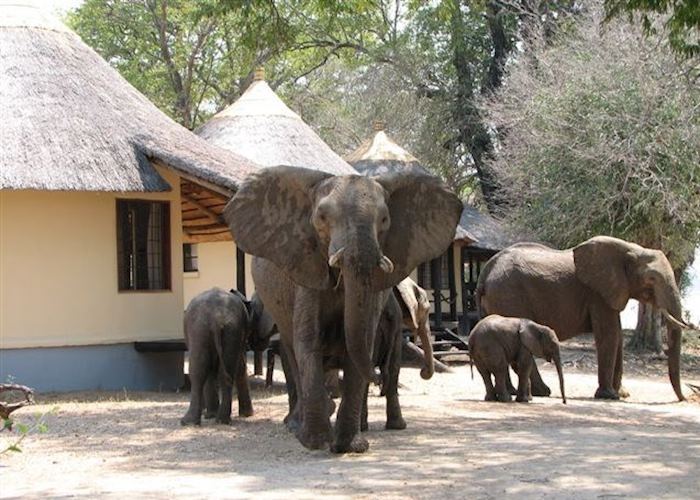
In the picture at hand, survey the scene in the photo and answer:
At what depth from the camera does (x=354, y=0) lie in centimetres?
1739

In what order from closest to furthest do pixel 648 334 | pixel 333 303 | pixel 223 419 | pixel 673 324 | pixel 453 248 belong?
1. pixel 333 303
2. pixel 223 419
3. pixel 673 324
4. pixel 648 334
5. pixel 453 248

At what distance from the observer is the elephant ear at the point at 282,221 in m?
9.95

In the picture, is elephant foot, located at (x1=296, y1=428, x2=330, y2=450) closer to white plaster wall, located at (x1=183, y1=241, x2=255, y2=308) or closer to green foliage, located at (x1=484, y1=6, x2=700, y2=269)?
green foliage, located at (x1=484, y1=6, x2=700, y2=269)

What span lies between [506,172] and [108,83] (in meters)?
11.5

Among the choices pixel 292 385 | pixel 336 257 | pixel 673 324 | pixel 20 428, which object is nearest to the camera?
pixel 20 428

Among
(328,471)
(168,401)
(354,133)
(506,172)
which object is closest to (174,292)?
(168,401)

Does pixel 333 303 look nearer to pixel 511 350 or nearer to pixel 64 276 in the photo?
pixel 511 350

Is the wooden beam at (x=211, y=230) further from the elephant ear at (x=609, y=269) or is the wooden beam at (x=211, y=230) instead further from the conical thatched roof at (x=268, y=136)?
the elephant ear at (x=609, y=269)

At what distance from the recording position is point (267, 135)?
2269cm

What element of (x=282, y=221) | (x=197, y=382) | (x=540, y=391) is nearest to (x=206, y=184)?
(x=197, y=382)

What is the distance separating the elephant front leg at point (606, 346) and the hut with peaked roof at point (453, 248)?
9.15 meters

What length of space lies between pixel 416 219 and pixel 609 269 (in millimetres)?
6481

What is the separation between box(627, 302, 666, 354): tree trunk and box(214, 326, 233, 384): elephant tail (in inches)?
595

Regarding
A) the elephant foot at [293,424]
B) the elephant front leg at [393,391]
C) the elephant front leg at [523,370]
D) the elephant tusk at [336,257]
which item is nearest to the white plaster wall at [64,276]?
the elephant front leg at [523,370]
